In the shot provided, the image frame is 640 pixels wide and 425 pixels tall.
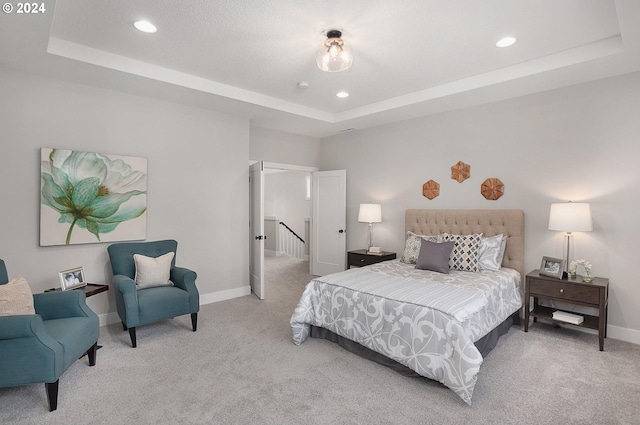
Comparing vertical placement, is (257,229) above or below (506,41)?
below

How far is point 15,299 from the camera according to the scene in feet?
8.02

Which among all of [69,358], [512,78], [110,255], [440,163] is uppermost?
[512,78]

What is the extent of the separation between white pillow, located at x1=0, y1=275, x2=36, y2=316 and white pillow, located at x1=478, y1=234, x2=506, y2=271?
422cm

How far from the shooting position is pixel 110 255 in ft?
12.3

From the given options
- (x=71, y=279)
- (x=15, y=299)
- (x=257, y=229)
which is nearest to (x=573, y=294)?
(x=257, y=229)

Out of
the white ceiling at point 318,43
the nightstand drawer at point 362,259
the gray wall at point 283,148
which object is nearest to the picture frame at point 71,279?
the white ceiling at point 318,43

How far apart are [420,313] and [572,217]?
2.00 meters

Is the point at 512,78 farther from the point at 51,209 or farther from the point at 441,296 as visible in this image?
the point at 51,209

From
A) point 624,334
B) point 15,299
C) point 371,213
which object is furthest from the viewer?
point 371,213

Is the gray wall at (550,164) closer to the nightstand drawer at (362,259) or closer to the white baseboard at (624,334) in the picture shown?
the white baseboard at (624,334)

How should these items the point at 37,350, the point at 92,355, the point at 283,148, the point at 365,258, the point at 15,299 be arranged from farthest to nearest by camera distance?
1. the point at 283,148
2. the point at 365,258
3. the point at 92,355
4. the point at 15,299
5. the point at 37,350

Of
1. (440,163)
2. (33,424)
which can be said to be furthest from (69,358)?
(440,163)

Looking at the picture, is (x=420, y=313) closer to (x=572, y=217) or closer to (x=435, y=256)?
(x=435, y=256)

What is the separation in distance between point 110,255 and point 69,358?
154 cm
